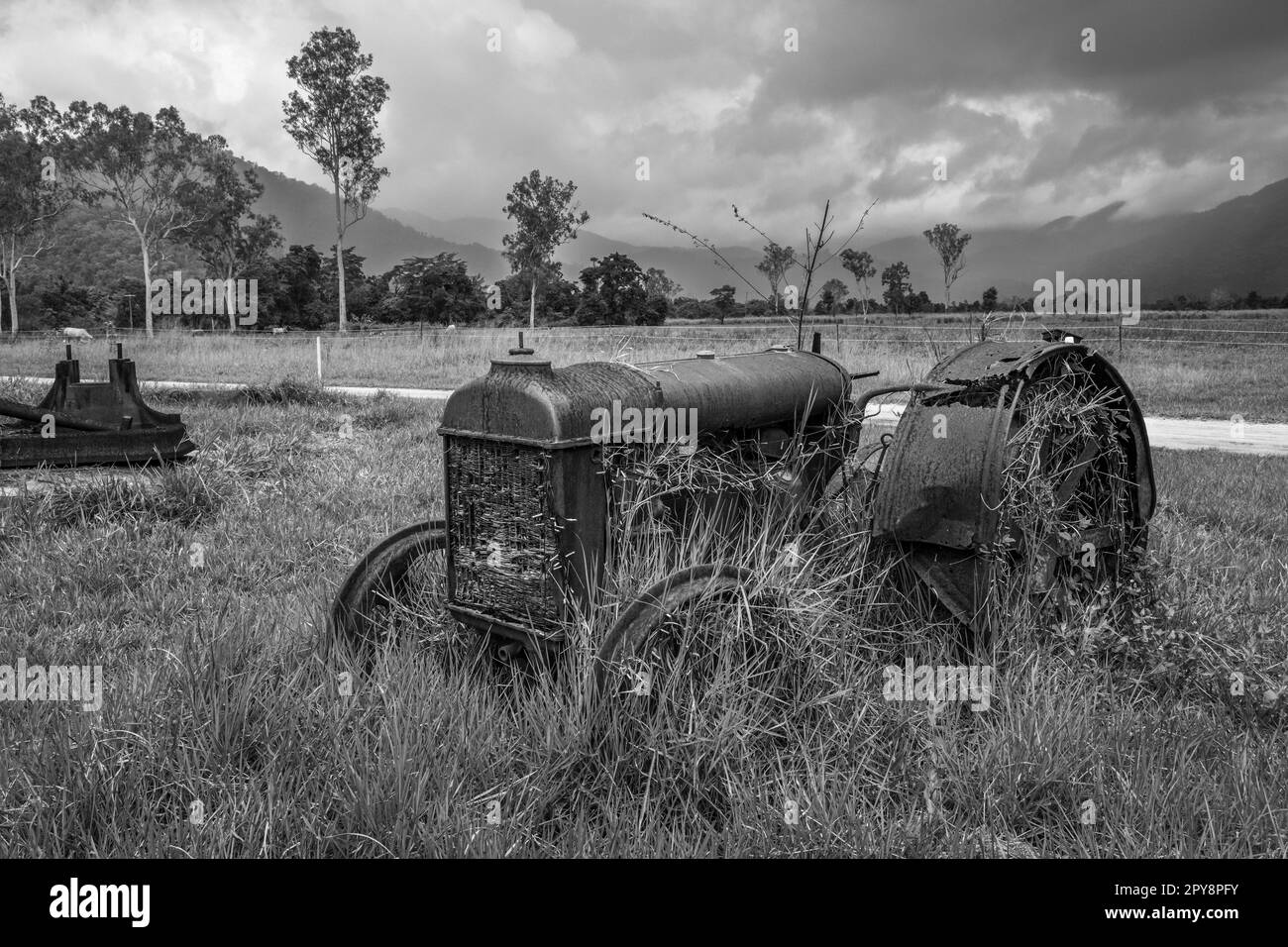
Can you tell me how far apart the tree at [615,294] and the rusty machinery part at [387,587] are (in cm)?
5699

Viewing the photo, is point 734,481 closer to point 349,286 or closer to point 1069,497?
point 1069,497

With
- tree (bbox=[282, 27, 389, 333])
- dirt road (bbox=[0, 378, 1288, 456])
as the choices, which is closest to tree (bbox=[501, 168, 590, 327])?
tree (bbox=[282, 27, 389, 333])

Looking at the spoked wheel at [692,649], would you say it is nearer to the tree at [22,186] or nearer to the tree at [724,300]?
the tree at [22,186]

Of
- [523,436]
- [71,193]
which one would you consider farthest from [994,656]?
[71,193]

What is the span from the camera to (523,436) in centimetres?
284

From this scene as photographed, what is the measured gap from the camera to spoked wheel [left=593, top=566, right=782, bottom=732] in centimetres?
266

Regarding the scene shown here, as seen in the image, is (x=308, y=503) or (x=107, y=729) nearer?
(x=107, y=729)

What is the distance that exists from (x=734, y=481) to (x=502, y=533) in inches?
37.1

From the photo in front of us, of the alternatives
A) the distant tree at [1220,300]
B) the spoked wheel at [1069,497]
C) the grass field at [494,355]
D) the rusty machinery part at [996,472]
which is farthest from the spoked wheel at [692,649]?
the distant tree at [1220,300]

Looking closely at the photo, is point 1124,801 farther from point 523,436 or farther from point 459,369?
point 459,369

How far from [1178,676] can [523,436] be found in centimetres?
264

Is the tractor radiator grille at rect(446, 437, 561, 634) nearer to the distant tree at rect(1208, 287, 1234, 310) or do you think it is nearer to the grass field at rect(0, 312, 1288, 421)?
the grass field at rect(0, 312, 1288, 421)

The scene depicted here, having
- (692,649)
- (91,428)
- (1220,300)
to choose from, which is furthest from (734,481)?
(1220,300)
